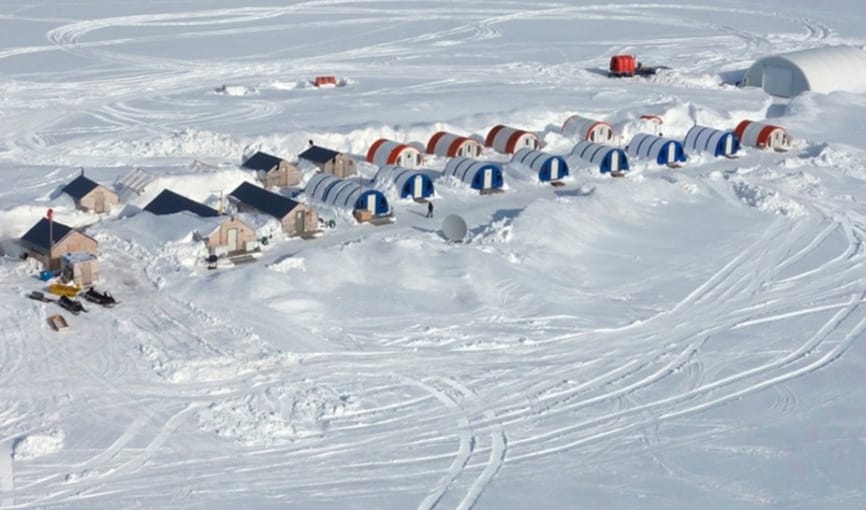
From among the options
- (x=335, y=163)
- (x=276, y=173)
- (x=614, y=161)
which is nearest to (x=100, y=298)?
(x=276, y=173)

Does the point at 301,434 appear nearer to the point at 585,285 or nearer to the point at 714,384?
the point at 714,384

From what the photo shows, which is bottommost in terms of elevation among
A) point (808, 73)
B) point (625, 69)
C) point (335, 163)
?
point (335, 163)

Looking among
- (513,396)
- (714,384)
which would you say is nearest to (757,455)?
(714,384)

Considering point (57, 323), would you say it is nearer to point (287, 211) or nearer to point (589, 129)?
point (287, 211)

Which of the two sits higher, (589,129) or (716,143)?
(589,129)

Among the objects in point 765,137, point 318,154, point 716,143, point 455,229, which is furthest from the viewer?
point 765,137

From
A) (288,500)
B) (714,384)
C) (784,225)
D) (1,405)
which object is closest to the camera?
(288,500)

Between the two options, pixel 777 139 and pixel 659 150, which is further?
pixel 777 139
